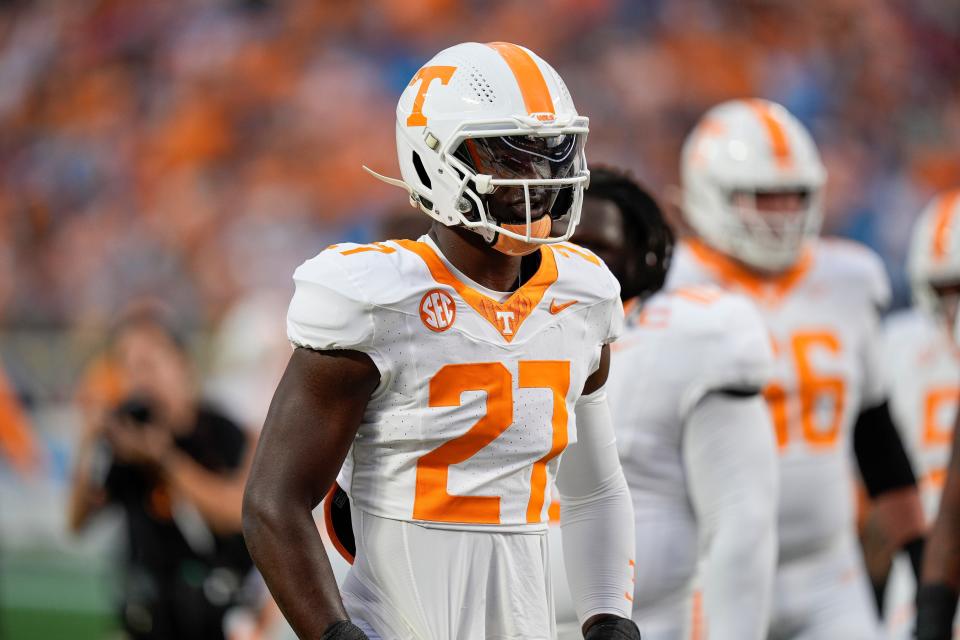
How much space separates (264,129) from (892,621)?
7590 mm

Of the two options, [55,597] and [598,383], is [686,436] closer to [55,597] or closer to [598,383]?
[598,383]

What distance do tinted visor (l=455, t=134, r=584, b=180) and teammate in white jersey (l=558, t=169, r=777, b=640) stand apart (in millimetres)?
1017

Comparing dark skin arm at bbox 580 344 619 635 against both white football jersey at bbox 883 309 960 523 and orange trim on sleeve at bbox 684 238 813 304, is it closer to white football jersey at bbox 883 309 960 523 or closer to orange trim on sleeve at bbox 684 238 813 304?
orange trim on sleeve at bbox 684 238 813 304

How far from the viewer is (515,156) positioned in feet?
7.26

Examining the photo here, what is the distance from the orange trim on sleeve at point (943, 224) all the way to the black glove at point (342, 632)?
11.9 ft

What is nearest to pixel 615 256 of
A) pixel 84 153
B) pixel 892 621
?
pixel 892 621

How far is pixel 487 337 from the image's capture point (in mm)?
2191

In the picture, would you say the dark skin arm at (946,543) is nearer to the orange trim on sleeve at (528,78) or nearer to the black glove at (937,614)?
the black glove at (937,614)

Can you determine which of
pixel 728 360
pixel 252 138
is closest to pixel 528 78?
pixel 728 360

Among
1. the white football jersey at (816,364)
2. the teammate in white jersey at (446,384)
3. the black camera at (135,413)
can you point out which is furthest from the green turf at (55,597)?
the teammate in white jersey at (446,384)

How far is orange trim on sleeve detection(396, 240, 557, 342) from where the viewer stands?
220 cm

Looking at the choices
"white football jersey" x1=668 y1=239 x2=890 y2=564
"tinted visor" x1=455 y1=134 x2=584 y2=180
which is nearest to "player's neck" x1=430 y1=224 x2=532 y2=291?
"tinted visor" x1=455 y1=134 x2=584 y2=180

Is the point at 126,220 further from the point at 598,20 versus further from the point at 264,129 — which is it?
the point at 598,20

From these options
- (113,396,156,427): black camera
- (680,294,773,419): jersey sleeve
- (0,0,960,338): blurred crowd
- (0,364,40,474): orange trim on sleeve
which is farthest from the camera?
(0,364,40,474): orange trim on sleeve
